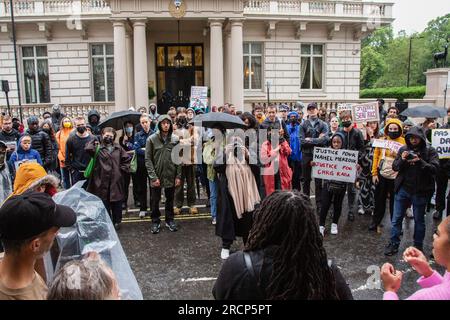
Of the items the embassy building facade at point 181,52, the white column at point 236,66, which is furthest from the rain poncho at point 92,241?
the embassy building facade at point 181,52

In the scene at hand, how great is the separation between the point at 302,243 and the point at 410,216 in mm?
6832

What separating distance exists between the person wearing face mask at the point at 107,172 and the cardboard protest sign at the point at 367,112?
613 cm

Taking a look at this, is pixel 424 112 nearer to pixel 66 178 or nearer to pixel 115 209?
pixel 115 209

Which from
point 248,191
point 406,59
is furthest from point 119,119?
point 406,59

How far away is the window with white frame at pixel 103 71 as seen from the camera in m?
23.5

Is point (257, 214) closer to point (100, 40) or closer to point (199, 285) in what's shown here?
point (199, 285)

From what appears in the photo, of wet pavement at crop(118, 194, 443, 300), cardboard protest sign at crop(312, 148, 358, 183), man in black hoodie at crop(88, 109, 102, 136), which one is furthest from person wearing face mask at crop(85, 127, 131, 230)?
cardboard protest sign at crop(312, 148, 358, 183)

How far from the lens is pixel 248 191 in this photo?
232 inches

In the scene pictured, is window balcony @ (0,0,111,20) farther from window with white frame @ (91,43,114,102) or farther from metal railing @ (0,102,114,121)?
metal railing @ (0,102,114,121)

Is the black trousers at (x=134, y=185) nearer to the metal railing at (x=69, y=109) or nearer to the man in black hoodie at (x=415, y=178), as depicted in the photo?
the man in black hoodie at (x=415, y=178)

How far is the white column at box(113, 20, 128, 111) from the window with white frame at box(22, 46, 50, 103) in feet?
24.0

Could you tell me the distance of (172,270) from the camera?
5699 mm
